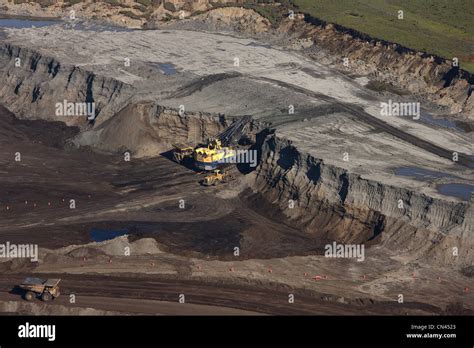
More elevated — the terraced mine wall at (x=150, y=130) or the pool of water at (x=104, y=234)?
the terraced mine wall at (x=150, y=130)

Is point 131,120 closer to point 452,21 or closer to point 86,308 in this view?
point 86,308

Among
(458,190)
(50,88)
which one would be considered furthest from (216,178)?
(50,88)

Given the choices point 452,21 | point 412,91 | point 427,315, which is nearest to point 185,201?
point 427,315

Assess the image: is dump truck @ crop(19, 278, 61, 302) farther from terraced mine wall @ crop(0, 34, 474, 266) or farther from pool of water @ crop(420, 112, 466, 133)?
pool of water @ crop(420, 112, 466, 133)

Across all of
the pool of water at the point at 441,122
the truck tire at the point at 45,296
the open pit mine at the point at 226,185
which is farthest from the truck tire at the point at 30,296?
the pool of water at the point at 441,122

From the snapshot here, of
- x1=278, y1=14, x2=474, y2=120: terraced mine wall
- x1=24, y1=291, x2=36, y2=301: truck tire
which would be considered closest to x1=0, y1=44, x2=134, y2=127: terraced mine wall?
x1=278, y1=14, x2=474, y2=120: terraced mine wall

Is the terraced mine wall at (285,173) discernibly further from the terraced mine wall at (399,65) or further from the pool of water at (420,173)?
the terraced mine wall at (399,65)
